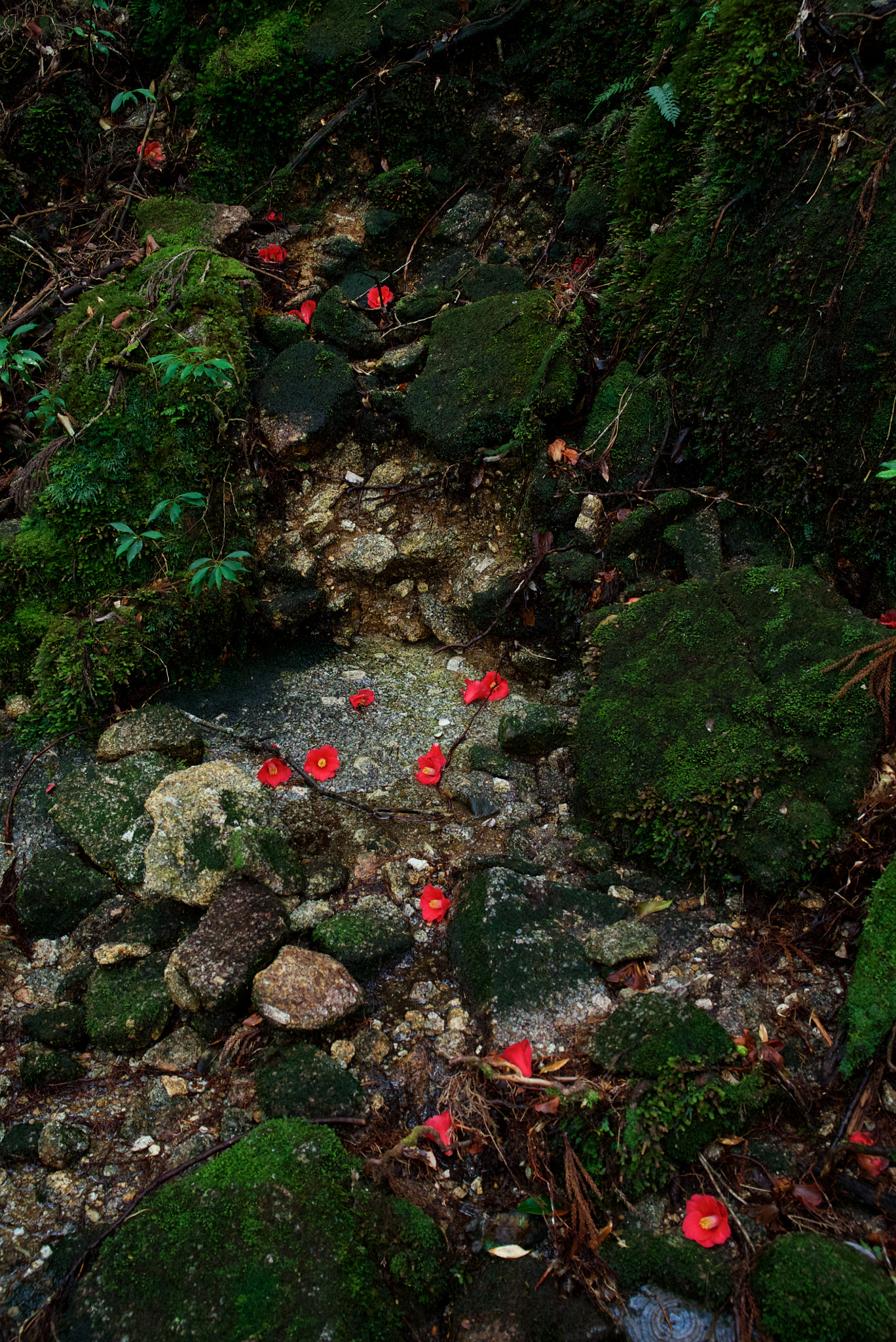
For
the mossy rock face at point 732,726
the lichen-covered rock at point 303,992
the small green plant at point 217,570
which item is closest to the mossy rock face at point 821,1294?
the mossy rock face at point 732,726

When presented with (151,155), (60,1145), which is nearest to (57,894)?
(60,1145)

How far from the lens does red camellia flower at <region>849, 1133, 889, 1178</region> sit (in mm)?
1847

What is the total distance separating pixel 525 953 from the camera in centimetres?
246

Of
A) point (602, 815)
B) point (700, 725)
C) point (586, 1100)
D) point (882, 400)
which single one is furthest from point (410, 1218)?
point (882, 400)

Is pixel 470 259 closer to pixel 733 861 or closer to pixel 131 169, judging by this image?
pixel 131 169

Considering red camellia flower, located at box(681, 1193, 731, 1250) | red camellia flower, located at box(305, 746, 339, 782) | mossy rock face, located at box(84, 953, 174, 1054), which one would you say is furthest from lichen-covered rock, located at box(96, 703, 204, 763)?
red camellia flower, located at box(681, 1193, 731, 1250)

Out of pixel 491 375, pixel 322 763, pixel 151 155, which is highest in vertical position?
pixel 151 155

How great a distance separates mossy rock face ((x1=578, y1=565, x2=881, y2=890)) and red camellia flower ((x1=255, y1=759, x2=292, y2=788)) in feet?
4.29

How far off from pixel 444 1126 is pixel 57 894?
1.70 m

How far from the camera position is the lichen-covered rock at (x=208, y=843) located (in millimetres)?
2746

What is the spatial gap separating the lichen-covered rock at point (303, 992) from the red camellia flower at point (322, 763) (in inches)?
37.5

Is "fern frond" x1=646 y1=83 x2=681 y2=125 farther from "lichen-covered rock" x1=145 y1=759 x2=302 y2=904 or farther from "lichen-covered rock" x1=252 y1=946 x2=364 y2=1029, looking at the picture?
"lichen-covered rock" x1=252 y1=946 x2=364 y2=1029

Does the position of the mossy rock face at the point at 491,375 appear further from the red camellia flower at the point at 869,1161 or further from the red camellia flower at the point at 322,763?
the red camellia flower at the point at 869,1161

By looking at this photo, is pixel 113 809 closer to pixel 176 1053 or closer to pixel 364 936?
pixel 176 1053
